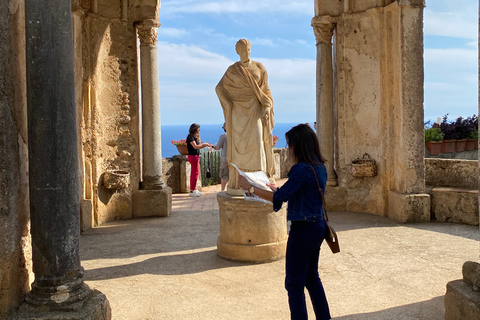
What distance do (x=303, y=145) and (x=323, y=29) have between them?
6016 mm

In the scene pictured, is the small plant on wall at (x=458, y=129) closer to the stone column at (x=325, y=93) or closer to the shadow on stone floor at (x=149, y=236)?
the stone column at (x=325, y=93)

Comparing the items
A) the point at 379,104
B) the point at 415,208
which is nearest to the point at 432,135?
the point at 379,104

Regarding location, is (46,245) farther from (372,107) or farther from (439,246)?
(372,107)

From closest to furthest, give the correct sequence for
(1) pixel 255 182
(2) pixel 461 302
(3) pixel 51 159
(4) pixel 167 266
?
(3) pixel 51 159, (2) pixel 461 302, (1) pixel 255 182, (4) pixel 167 266

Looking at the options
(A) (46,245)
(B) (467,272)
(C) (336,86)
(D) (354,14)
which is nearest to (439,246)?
(B) (467,272)

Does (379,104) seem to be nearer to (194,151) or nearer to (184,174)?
(194,151)

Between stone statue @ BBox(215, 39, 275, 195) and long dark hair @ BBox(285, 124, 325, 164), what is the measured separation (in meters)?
2.36

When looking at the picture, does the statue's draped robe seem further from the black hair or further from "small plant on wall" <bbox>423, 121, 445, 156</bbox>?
"small plant on wall" <bbox>423, 121, 445, 156</bbox>

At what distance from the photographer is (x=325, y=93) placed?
359 inches

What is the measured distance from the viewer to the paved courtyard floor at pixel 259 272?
14.7 ft

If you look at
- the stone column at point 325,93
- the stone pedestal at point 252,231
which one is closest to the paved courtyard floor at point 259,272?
the stone pedestal at point 252,231

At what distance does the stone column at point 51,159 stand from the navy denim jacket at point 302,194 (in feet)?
5.12

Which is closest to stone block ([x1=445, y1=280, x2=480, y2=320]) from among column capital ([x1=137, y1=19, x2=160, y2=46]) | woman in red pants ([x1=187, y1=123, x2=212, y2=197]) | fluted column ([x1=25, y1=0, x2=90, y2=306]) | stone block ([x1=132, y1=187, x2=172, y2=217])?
fluted column ([x1=25, y1=0, x2=90, y2=306])

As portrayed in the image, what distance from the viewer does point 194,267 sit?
580 centimetres
